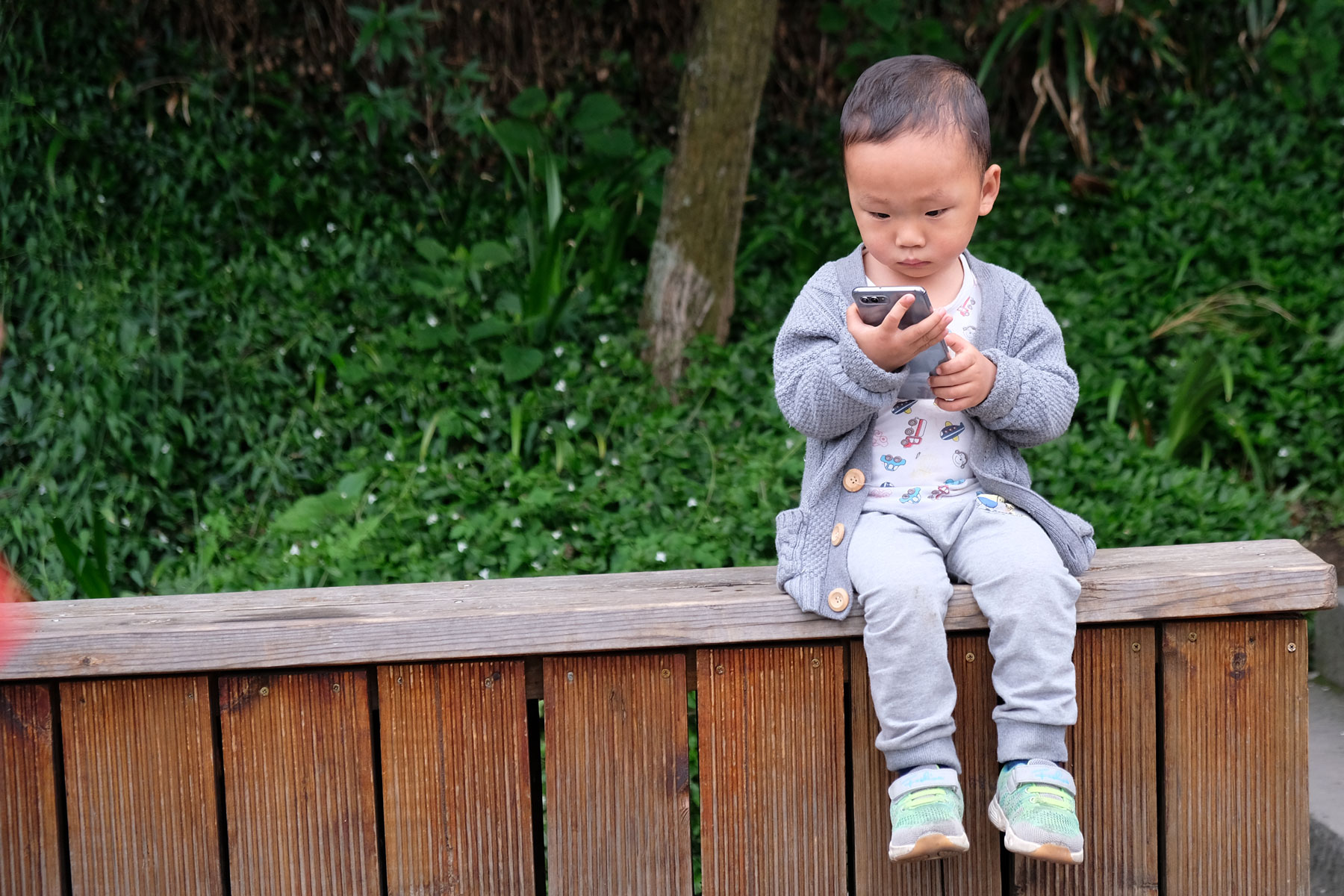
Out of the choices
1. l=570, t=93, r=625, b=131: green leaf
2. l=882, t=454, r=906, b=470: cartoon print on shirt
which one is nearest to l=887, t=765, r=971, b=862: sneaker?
l=882, t=454, r=906, b=470: cartoon print on shirt

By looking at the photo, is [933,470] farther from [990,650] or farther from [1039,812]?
[1039,812]

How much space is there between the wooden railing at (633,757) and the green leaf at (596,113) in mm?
3463

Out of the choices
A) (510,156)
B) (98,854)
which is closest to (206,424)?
(510,156)

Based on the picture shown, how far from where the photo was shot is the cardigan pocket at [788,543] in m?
1.82

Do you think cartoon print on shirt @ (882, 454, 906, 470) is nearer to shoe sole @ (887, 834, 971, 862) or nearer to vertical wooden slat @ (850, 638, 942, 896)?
vertical wooden slat @ (850, 638, 942, 896)

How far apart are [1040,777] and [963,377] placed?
554mm

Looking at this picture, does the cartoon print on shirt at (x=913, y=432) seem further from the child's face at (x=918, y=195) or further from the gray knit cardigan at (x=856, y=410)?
the child's face at (x=918, y=195)

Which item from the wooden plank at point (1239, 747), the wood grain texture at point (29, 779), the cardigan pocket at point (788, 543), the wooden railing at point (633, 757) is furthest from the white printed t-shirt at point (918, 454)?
the wood grain texture at point (29, 779)

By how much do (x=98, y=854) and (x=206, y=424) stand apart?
8.07ft

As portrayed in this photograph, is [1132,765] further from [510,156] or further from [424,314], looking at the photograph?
[510,156]

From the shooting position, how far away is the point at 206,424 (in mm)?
4055

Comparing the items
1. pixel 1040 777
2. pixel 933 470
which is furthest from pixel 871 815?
pixel 933 470

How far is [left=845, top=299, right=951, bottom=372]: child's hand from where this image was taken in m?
1.63

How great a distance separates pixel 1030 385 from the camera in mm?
1789
